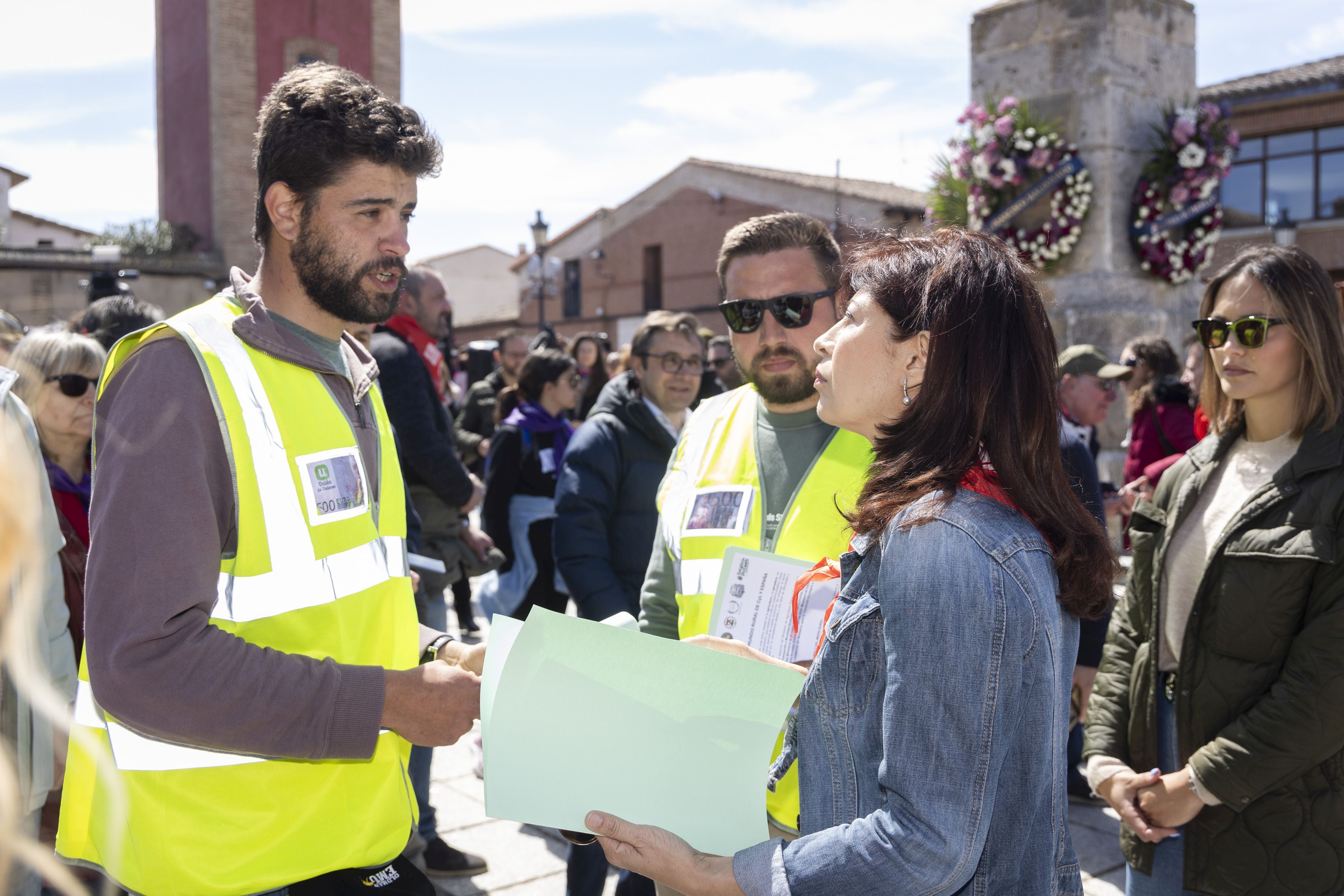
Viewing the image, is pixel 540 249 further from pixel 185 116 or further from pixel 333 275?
pixel 333 275

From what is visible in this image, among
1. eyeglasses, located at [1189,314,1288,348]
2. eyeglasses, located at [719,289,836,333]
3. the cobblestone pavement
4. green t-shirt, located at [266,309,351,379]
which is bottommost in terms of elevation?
the cobblestone pavement

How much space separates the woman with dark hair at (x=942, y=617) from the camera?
130cm

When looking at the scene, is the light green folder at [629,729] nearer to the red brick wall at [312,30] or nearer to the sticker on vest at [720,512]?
the sticker on vest at [720,512]

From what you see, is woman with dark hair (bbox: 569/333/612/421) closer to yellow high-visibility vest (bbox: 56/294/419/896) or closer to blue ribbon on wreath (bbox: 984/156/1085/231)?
blue ribbon on wreath (bbox: 984/156/1085/231)

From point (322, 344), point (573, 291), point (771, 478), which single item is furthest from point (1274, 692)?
point (573, 291)

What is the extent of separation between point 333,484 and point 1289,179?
98.4ft

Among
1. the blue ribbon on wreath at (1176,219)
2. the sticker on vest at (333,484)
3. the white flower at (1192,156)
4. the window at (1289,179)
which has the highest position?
the window at (1289,179)

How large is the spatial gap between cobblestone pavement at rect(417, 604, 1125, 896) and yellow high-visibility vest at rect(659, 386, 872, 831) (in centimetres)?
163

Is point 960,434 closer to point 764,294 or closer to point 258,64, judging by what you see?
point 764,294

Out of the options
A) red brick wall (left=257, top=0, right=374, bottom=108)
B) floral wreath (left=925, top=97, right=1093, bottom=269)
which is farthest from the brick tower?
floral wreath (left=925, top=97, right=1093, bottom=269)

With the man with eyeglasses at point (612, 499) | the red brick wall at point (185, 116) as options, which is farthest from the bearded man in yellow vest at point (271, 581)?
the red brick wall at point (185, 116)

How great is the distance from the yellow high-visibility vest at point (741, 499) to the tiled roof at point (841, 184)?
81.1 ft

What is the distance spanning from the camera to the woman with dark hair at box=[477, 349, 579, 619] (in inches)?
205

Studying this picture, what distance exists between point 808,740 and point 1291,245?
2.19 m
